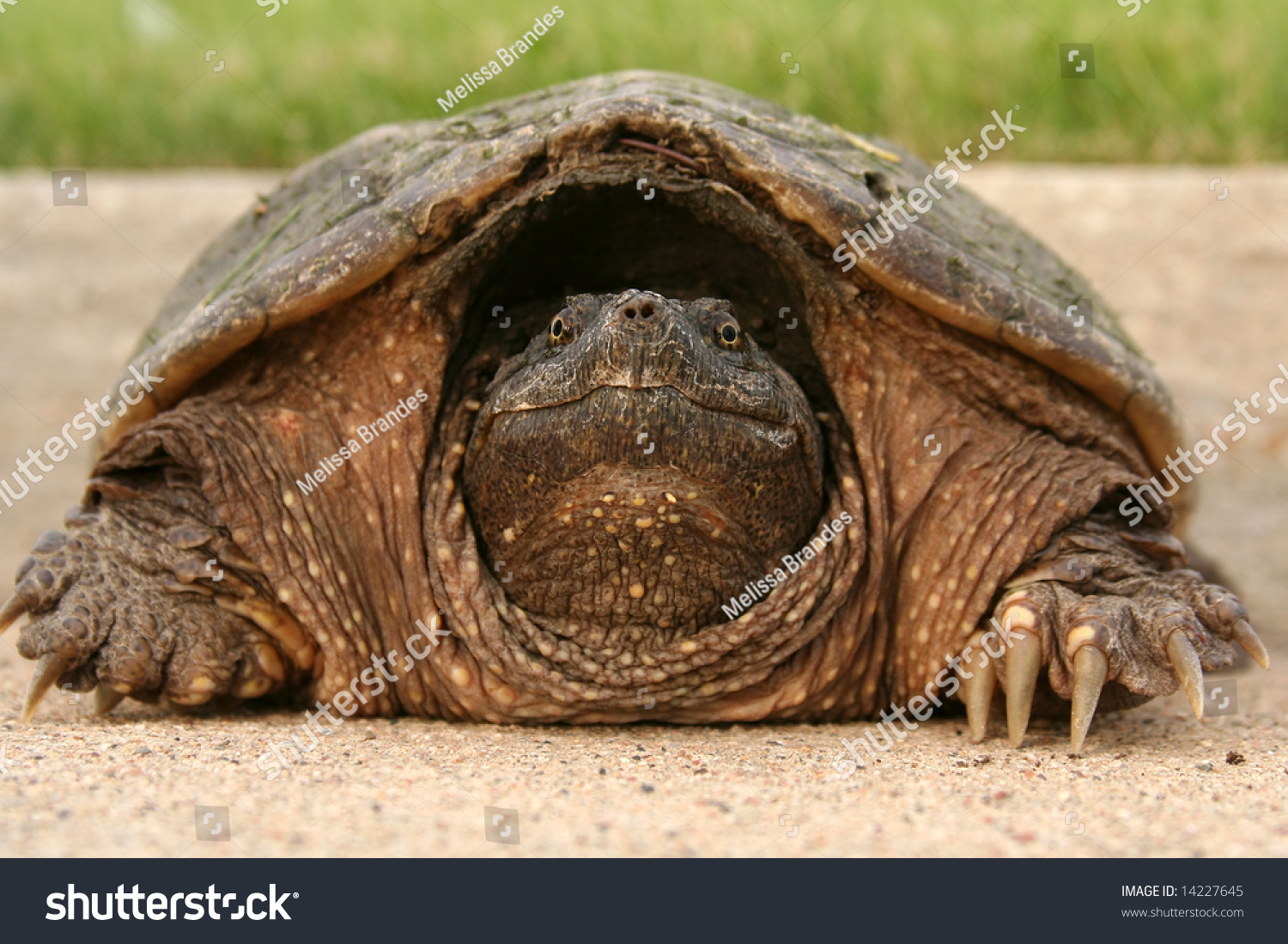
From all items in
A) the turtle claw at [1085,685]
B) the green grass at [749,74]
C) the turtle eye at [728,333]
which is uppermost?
the green grass at [749,74]

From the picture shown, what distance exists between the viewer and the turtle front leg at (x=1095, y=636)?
8.93 feet

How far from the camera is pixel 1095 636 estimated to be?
2.72m

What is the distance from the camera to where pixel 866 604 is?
10.3 feet

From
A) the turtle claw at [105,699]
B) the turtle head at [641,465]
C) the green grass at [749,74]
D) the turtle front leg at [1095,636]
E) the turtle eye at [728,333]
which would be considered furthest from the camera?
the green grass at [749,74]

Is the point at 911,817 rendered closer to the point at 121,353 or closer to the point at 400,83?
the point at 121,353

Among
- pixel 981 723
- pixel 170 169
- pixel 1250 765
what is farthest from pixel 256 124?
pixel 1250 765

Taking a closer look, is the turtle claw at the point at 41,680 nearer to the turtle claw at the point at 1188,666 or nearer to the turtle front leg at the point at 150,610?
the turtle front leg at the point at 150,610

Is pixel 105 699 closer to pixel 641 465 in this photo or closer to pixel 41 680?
pixel 41 680

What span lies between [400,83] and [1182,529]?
5.83 metres

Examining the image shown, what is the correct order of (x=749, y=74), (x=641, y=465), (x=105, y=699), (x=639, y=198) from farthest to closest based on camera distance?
1. (x=749, y=74)
2. (x=639, y=198)
3. (x=105, y=699)
4. (x=641, y=465)

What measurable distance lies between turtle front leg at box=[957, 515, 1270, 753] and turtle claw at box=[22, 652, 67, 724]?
220 cm

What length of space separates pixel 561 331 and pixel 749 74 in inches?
213

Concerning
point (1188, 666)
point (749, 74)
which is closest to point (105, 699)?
point (1188, 666)

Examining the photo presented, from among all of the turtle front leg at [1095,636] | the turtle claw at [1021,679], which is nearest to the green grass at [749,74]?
the turtle front leg at [1095,636]
